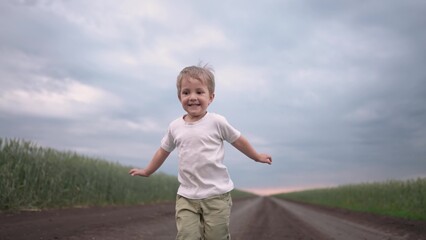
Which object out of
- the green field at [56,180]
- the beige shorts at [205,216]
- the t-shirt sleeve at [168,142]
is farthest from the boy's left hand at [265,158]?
the green field at [56,180]

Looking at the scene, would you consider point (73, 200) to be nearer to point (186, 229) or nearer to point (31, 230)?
point (31, 230)

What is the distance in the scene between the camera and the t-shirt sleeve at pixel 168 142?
479 cm

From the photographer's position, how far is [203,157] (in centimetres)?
442

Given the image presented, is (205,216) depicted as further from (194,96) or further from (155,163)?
(194,96)

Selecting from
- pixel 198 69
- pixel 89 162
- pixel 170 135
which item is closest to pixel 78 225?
pixel 170 135

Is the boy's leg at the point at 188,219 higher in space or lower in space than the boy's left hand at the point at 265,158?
lower

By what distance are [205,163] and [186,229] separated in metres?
0.70

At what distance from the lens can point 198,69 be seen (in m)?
4.34

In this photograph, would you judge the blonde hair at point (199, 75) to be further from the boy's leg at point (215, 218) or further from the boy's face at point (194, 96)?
the boy's leg at point (215, 218)

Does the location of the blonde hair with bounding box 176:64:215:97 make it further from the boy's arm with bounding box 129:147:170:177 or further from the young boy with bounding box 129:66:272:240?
the boy's arm with bounding box 129:147:170:177

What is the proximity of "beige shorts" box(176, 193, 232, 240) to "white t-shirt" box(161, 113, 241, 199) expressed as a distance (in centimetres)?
7

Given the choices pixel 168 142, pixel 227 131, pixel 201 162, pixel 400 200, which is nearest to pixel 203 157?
pixel 201 162

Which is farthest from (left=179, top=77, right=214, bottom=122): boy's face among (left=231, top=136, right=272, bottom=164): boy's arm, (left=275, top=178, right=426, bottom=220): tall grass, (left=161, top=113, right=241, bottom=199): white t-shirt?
(left=275, top=178, right=426, bottom=220): tall grass

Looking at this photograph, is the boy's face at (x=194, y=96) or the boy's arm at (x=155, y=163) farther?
the boy's arm at (x=155, y=163)
